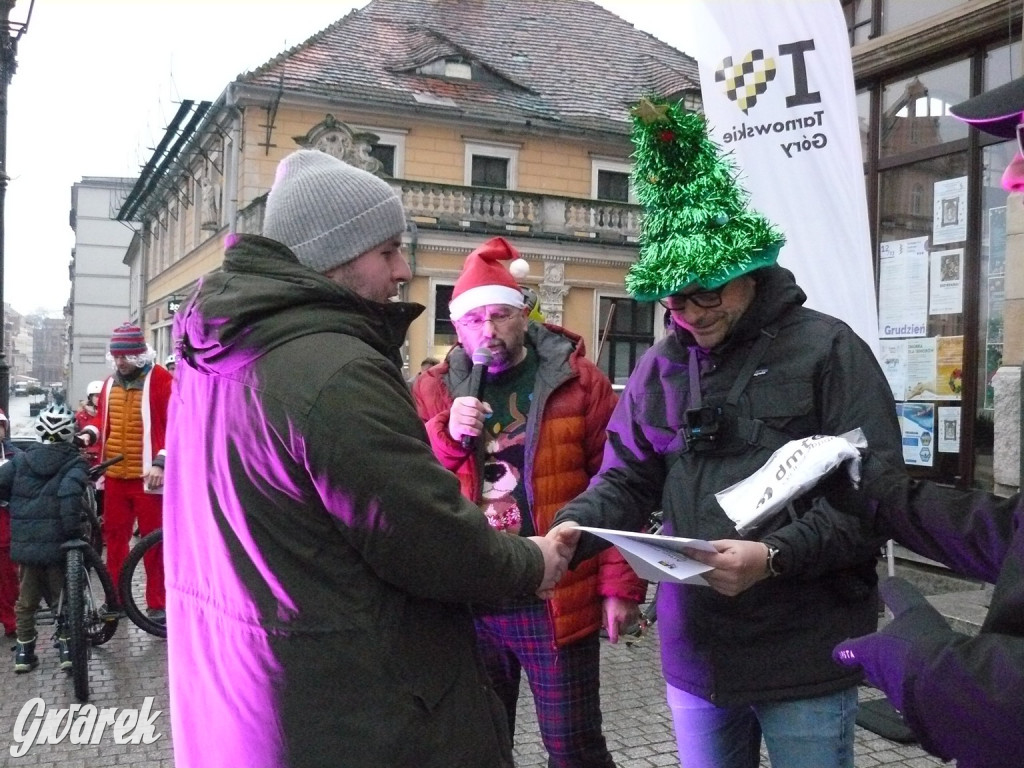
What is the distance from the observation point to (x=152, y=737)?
448 cm

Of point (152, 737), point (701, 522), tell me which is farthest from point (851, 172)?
point (152, 737)

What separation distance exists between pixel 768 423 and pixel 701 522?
0.28m

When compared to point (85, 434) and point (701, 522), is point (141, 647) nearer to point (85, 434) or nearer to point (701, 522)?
point (85, 434)

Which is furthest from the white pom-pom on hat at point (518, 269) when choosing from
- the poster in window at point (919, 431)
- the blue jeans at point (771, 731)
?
the poster in window at point (919, 431)

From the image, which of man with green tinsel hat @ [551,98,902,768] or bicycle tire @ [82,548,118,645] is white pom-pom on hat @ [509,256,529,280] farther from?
bicycle tire @ [82,548,118,645]

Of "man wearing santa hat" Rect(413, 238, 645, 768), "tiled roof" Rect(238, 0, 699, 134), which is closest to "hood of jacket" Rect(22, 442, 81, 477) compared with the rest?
"man wearing santa hat" Rect(413, 238, 645, 768)

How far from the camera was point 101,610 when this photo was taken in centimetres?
592

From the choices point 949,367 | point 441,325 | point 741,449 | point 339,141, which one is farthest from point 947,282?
point 441,325

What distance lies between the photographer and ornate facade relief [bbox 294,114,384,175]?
19219 mm

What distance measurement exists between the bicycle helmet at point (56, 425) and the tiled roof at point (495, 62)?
1808 centimetres

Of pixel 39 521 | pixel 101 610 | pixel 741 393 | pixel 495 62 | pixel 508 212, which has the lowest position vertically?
pixel 101 610

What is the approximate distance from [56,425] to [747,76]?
4.39 m

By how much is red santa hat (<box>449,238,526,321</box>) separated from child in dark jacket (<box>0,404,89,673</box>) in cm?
329

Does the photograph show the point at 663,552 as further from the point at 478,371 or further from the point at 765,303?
the point at 478,371
